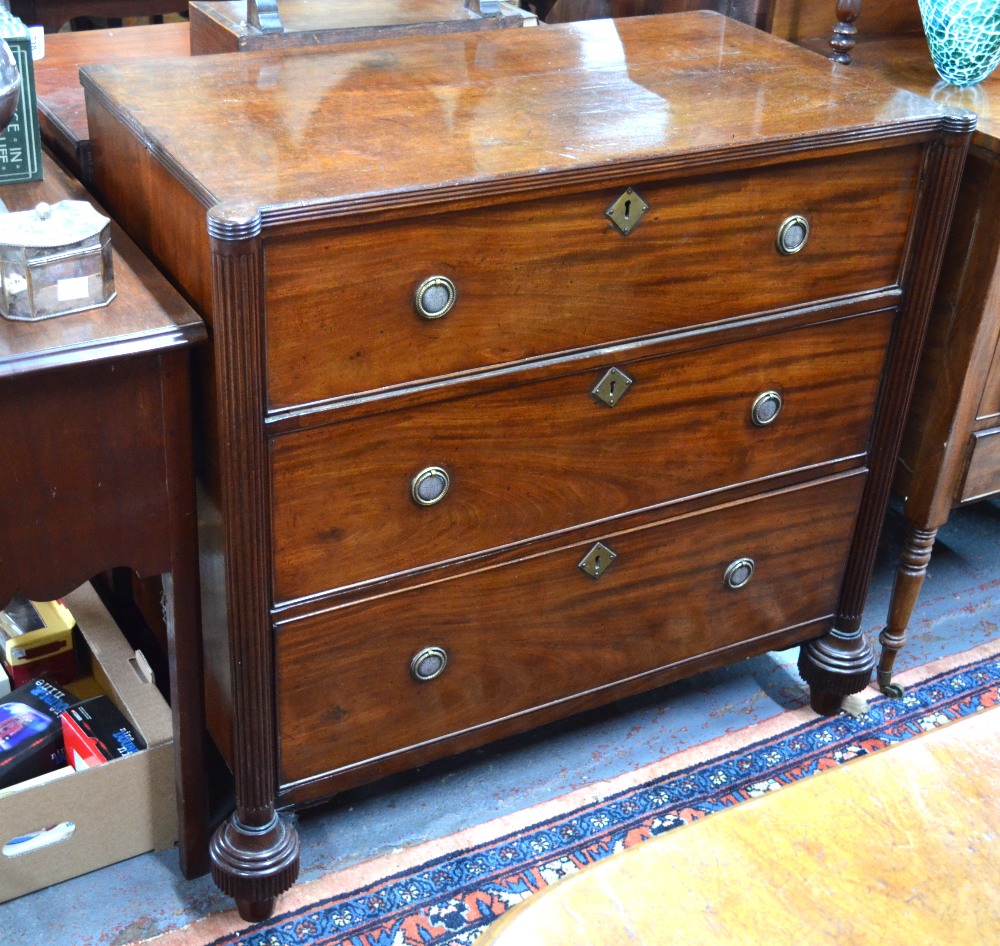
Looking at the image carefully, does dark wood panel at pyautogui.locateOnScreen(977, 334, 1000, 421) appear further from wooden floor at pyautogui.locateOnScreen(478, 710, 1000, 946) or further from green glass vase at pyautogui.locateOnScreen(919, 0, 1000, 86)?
wooden floor at pyautogui.locateOnScreen(478, 710, 1000, 946)

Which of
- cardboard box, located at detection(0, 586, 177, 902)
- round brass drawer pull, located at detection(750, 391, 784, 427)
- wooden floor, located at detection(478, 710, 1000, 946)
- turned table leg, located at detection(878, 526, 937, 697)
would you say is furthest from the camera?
turned table leg, located at detection(878, 526, 937, 697)

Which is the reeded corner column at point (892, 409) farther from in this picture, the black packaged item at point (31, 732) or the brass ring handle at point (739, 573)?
the black packaged item at point (31, 732)

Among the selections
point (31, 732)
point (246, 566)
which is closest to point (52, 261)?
point (246, 566)

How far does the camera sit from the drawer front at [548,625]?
61.9 inches

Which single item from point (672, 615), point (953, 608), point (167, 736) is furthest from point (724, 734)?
point (167, 736)

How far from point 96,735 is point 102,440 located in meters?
0.54

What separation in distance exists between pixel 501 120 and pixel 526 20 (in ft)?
1.71

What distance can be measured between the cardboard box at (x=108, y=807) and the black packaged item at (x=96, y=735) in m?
0.02

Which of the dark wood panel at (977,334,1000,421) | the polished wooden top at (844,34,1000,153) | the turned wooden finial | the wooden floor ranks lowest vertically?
the dark wood panel at (977,334,1000,421)

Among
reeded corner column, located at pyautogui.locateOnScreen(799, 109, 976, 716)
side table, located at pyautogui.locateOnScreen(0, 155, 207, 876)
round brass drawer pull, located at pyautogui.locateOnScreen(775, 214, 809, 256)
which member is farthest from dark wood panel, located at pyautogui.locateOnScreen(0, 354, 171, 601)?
reeded corner column, located at pyautogui.locateOnScreen(799, 109, 976, 716)

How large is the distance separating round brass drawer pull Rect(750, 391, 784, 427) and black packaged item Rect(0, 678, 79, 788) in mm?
1020

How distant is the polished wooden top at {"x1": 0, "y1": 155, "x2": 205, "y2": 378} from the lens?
1253mm

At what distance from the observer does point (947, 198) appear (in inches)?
65.5

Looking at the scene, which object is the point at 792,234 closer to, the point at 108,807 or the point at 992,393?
the point at 992,393
